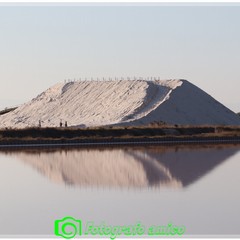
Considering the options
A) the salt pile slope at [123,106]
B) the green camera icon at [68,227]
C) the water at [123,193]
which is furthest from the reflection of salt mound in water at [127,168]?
the salt pile slope at [123,106]

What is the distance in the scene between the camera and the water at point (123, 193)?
725cm

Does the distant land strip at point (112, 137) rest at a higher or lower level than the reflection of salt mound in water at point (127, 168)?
higher

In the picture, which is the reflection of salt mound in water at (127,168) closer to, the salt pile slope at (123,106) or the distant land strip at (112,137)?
the distant land strip at (112,137)

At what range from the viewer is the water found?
725 centimetres

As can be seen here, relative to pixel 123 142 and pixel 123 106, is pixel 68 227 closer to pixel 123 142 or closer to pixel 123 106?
pixel 123 142

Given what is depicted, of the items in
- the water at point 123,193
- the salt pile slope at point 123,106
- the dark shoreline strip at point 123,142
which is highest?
the salt pile slope at point 123,106

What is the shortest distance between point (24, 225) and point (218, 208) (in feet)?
7.40

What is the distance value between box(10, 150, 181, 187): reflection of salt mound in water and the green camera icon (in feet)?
10.8

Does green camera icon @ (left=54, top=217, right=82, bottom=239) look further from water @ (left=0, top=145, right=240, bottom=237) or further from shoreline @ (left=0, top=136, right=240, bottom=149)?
shoreline @ (left=0, top=136, right=240, bottom=149)

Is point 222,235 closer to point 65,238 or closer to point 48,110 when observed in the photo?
point 65,238

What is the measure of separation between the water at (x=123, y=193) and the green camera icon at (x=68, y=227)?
0.26 ft

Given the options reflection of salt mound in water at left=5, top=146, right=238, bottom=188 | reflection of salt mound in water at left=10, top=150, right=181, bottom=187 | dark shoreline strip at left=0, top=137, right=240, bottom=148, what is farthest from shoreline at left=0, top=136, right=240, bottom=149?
reflection of salt mound in water at left=10, top=150, right=181, bottom=187

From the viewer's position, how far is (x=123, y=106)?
39938 millimetres

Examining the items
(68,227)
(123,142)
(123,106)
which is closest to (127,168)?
(68,227)
